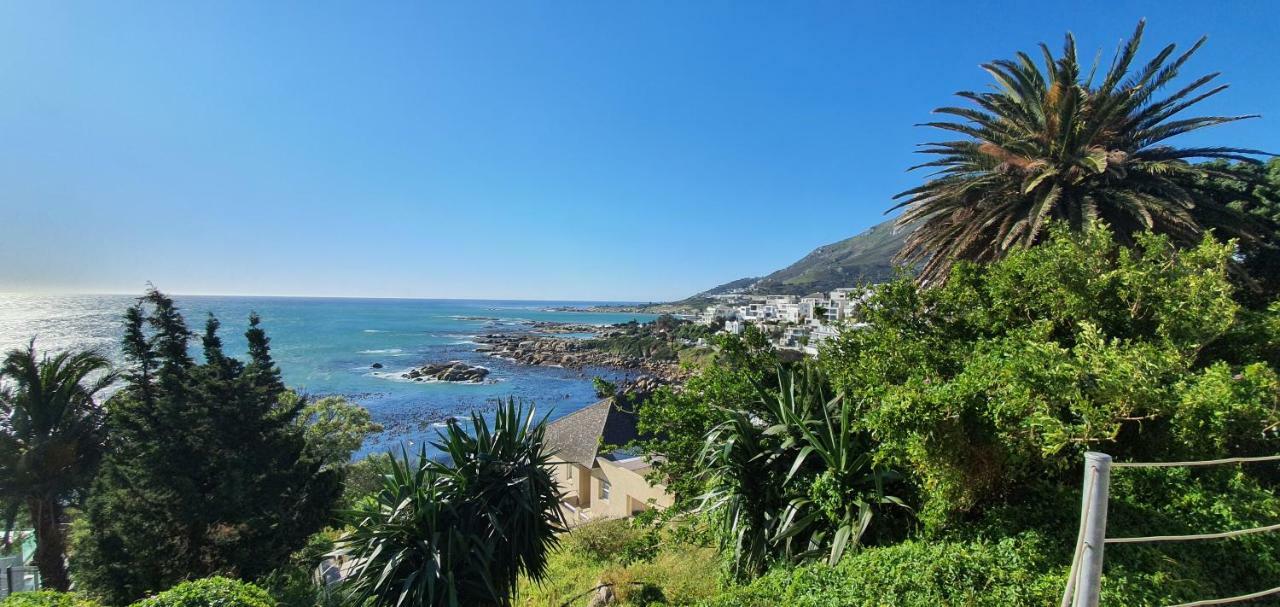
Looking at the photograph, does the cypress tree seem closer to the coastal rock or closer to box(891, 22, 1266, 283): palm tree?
box(891, 22, 1266, 283): palm tree

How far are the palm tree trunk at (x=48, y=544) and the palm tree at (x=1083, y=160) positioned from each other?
22.9 m

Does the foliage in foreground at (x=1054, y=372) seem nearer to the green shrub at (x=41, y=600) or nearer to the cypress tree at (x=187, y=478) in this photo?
the green shrub at (x=41, y=600)

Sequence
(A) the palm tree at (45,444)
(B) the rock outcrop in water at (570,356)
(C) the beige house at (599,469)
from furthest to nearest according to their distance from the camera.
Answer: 1. (B) the rock outcrop in water at (570,356)
2. (C) the beige house at (599,469)
3. (A) the palm tree at (45,444)

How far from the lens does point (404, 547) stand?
25.2ft

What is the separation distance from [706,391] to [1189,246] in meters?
8.06

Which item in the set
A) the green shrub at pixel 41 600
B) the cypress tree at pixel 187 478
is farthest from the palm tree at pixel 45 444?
the green shrub at pixel 41 600

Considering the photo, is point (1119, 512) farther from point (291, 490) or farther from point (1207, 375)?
point (291, 490)

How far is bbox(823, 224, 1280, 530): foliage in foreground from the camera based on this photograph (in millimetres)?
3793

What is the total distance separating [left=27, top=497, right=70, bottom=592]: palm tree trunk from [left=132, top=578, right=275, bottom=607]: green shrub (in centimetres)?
1320

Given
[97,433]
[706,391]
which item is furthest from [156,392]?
[706,391]

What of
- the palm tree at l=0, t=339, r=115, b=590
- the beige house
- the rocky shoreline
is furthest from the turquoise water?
the palm tree at l=0, t=339, r=115, b=590

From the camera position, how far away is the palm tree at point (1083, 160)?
8.09m

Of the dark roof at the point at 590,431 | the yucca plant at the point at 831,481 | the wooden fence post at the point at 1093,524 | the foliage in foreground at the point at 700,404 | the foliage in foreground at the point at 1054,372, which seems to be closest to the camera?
the wooden fence post at the point at 1093,524

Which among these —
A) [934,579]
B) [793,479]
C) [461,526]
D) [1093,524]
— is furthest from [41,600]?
[1093,524]
